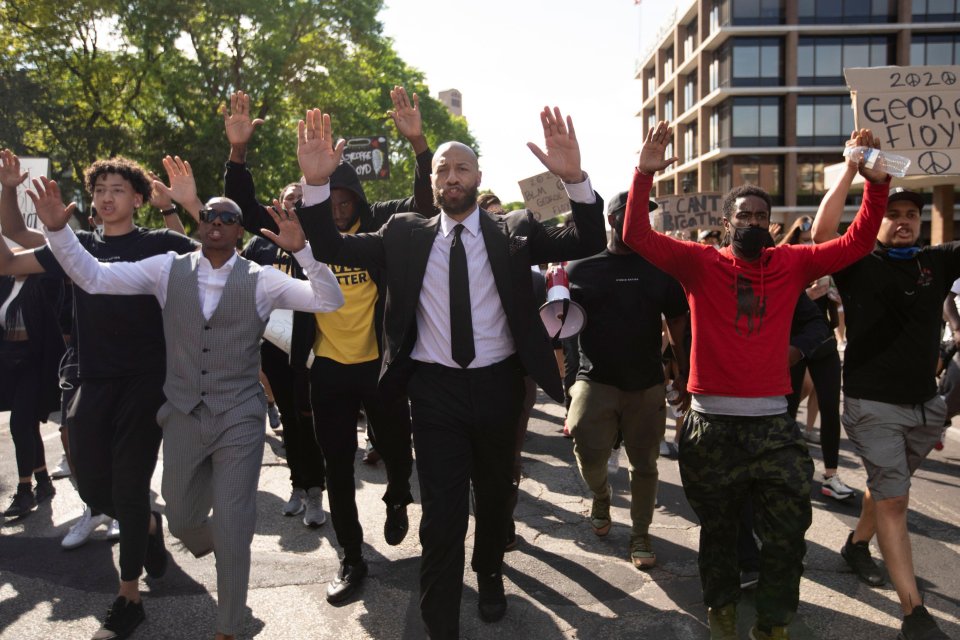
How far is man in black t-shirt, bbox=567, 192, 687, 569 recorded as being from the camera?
14.6ft

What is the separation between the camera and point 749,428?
3.25m

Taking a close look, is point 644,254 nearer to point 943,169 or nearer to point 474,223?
point 474,223

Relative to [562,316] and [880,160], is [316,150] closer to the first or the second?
[562,316]

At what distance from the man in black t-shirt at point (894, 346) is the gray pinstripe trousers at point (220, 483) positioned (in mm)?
2918

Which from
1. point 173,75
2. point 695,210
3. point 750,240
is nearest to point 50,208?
point 750,240

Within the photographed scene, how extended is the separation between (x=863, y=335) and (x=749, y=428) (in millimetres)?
1080

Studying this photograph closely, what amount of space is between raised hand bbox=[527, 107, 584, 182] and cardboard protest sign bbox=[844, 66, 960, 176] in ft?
7.48

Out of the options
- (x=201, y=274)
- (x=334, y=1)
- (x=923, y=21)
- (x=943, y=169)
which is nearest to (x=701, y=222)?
(x=943, y=169)

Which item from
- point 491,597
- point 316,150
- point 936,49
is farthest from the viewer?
point 936,49

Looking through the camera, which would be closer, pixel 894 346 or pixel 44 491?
pixel 894 346

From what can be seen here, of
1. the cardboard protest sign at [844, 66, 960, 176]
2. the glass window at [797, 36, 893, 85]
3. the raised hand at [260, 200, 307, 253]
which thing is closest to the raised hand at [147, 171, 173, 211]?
the raised hand at [260, 200, 307, 253]

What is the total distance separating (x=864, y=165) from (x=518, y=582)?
270cm

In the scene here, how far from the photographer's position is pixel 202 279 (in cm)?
356

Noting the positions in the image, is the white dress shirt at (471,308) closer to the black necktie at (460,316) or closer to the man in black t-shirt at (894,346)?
the black necktie at (460,316)
